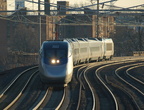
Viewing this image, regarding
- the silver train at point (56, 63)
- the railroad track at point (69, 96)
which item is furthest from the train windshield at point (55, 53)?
the railroad track at point (69, 96)

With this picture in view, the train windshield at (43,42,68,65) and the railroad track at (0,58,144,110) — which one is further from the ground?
the train windshield at (43,42,68,65)

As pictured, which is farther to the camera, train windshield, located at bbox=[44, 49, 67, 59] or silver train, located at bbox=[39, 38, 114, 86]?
train windshield, located at bbox=[44, 49, 67, 59]

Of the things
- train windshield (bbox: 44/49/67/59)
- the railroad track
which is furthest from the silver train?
the railroad track

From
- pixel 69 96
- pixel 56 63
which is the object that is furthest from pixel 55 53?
pixel 69 96

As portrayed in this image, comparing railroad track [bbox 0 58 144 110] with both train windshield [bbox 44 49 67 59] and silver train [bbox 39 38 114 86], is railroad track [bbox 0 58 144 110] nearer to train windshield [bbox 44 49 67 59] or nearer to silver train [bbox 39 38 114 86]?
silver train [bbox 39 38 114 86]

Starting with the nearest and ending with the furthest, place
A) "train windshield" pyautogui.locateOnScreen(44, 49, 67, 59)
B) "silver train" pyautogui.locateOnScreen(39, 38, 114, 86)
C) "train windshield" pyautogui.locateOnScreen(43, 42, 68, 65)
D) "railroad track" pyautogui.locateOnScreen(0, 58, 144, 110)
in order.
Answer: "railroad track" pyautogui.locateOnScreen(0, 58, 144, 110) < "silver train" pyautogui.locateOnScreen(39, 38, 114, 86) < "train windshield" pyautogui.locateOnScreen(43, 42, 68, 65) < "train windshield" pyautogui.locateOnScreen(44, 49, 67, 59)

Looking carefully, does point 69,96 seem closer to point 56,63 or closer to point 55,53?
point 56,63

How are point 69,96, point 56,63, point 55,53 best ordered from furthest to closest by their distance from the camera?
point 55,53
point 56,63
point 69,96

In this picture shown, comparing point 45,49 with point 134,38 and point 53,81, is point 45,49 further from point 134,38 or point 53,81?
point 134,38

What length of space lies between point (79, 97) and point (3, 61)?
191ft

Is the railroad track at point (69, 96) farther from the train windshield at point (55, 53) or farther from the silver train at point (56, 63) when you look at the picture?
the train windshield at point (55, 53)

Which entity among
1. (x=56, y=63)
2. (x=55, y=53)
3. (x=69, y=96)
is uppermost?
(x=55, y=53)

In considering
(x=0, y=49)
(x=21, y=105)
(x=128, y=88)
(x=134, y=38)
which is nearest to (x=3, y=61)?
(x=0, y=49)

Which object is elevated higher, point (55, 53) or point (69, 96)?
point (55, 53)
